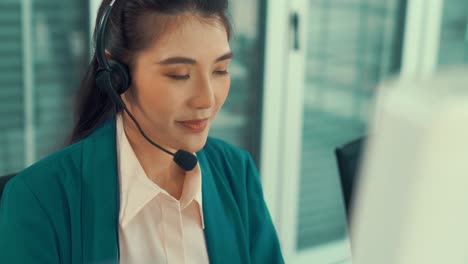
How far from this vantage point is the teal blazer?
108 centimetres

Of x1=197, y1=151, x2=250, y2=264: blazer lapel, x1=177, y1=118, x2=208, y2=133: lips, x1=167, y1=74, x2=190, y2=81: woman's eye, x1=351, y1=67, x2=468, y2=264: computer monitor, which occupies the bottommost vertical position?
x1=197, y1=151, x2=250, y2=264: blazer lapel

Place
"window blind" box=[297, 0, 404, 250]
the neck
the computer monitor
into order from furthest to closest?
"window blind" box=[297, 0, 404, 250] < the neck < the computer monitor

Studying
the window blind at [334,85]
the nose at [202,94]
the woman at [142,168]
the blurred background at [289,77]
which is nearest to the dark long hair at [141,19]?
the woman at [142,168]

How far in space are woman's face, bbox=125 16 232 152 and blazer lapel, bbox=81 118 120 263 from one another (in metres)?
0.10

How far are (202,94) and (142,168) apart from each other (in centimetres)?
19

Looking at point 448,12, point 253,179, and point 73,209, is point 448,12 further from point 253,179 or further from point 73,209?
point 73,209

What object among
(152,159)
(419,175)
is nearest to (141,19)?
(152,159)

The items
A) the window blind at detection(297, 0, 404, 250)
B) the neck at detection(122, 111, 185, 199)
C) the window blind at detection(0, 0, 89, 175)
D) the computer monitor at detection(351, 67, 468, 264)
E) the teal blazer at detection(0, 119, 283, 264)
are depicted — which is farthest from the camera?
the window blind at detection(297, 0, 404, 250)

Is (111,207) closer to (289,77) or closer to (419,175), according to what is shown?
(419,175)

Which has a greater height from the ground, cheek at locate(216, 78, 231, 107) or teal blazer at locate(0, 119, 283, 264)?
cheek at locate(216, 78, 231, 107)

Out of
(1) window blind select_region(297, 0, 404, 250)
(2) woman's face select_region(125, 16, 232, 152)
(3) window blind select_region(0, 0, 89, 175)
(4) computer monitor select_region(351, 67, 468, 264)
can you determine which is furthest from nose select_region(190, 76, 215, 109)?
(1) window blind select_region(297, 0, 404, 250)

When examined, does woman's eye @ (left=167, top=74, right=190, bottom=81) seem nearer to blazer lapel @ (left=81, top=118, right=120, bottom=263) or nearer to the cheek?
the cheek

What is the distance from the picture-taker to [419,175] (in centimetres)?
27

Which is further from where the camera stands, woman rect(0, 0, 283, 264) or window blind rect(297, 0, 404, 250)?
window blind rect(297, 0, 404, 250)
